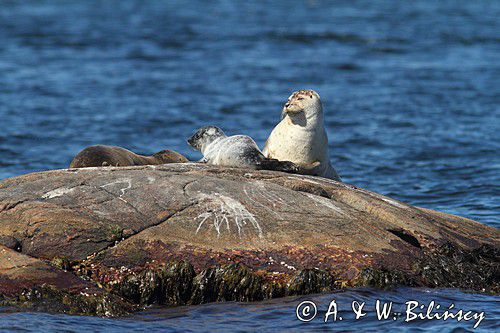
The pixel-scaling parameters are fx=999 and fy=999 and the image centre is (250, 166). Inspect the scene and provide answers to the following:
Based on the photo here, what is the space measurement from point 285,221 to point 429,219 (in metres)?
1.42

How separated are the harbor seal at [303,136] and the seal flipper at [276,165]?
345 millimetres

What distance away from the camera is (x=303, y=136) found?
925cm

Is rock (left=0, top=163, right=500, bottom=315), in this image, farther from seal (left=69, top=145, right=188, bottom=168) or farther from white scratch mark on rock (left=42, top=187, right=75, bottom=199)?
seal (left=69, top=145, right=188, bottom=168)

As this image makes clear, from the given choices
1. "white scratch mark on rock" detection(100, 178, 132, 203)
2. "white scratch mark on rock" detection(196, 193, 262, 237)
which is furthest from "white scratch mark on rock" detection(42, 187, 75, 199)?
"white scratch mark on rock" detection(196, 193, 262, 237)

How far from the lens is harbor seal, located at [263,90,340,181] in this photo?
9.23 meters

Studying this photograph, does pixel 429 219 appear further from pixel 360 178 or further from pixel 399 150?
pixel 399 150

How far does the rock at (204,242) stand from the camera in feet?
22.3

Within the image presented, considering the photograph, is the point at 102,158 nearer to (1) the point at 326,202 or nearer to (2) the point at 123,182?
(2) the point at 123,182

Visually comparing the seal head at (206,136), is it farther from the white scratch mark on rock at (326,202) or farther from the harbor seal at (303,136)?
the white scratch mark on rock at (326,202)

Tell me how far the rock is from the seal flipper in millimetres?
726

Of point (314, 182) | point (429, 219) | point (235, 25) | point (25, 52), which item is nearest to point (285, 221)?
point (314, 182)

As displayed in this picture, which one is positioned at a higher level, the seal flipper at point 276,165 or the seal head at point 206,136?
the seal head at point 206,136

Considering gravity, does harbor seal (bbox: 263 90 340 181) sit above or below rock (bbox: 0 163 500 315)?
above

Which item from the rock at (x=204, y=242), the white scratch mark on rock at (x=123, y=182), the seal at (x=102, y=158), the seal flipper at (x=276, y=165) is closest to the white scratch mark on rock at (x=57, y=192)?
the rock at (x=204, y=242)
